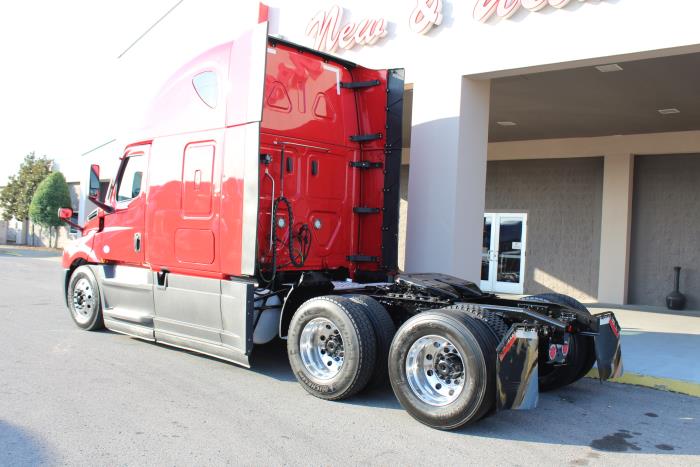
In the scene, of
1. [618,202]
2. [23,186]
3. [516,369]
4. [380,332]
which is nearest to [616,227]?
[618,202]

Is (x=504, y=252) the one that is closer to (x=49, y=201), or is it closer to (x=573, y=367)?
(x=573, y=367)

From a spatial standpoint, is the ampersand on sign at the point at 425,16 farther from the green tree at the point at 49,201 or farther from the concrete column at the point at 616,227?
the green tree at the point at 49,201

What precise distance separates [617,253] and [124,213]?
11717 mm

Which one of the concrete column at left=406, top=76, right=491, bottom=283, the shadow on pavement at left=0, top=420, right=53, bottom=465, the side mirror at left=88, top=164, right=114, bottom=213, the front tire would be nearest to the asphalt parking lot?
the shadow on pavement at left=0, top=420, right=53, bottom=465

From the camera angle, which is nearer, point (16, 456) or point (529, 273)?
point (16, 456)

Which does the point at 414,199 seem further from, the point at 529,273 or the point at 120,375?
the point at 529,273

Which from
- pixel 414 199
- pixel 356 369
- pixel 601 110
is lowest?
pixel 356 369

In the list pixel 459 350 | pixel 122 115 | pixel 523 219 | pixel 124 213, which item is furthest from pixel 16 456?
pixel 122 115

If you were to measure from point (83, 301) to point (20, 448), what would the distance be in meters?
4.65

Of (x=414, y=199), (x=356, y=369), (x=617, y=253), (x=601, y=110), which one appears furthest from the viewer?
(x=617, y=253)

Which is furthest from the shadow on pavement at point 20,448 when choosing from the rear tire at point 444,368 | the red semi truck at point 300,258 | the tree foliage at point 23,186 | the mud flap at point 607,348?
the tree foliage at point 23,186

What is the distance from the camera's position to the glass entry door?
55.3ft

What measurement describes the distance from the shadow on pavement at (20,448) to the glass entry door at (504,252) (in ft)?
45.6

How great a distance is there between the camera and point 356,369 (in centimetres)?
534
